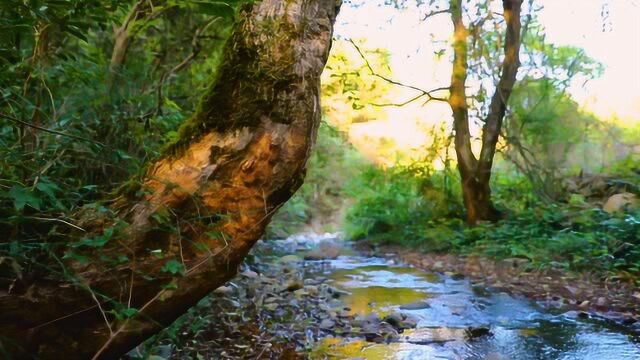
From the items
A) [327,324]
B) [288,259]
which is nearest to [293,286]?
[327,324]

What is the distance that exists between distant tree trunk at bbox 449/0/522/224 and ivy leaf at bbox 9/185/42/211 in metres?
8.05

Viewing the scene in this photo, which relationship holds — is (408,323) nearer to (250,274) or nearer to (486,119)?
(250,274)

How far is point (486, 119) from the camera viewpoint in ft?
31.2

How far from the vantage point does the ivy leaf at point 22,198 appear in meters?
1.69

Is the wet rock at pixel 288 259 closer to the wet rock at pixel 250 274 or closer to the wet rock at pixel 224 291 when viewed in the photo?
the wet rock at pixel 250 274

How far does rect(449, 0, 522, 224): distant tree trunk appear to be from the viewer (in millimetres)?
8888

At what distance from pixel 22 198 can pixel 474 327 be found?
132 inches

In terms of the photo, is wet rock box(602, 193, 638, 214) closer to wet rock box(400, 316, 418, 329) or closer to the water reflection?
the water reflection

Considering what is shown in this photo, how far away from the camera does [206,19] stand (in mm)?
6934

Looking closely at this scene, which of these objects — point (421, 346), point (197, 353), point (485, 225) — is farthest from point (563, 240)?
point (197, 353)

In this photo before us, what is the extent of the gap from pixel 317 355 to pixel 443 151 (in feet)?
26.4

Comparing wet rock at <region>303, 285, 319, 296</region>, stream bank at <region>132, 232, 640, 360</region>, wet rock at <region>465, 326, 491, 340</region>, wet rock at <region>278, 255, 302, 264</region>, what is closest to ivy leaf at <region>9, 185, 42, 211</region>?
stream bank at <region>132, 232, 640, 360</region>

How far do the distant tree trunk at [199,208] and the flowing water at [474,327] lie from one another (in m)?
1.40

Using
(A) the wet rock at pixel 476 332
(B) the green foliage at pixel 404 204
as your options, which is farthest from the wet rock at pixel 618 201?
(A) the wet rock at pixel 476 332
